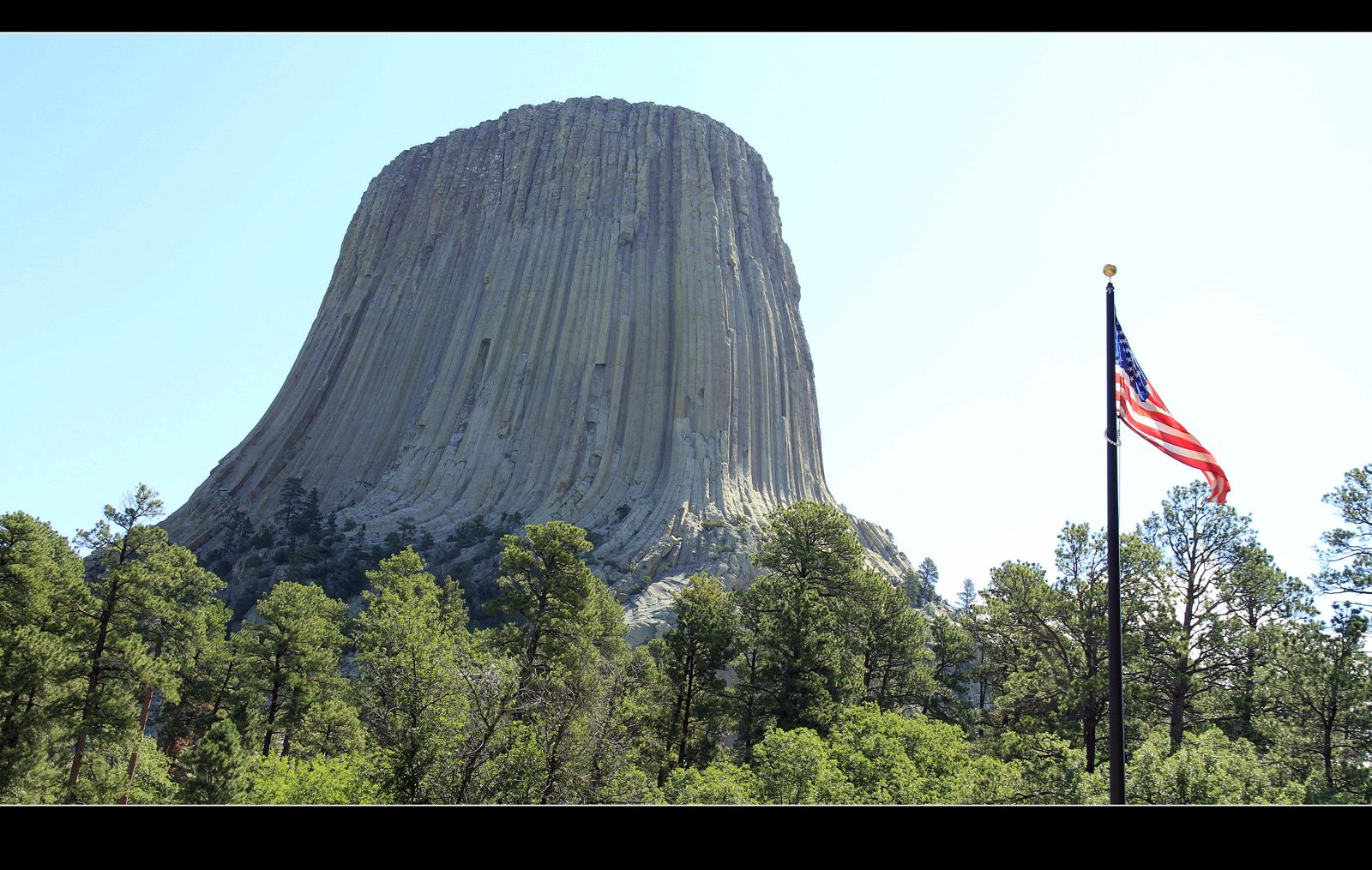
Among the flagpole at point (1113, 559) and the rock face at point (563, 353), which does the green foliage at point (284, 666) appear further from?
the rock face at point (563, 353)

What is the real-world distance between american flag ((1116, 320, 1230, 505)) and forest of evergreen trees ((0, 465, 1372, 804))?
7025 mm

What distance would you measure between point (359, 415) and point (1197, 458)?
6675 centimetres

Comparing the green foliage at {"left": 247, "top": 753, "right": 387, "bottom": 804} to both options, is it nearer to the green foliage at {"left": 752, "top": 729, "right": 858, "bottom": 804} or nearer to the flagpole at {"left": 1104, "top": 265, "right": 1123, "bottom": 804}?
the green foliage at {"left": 752, "top": 729, "right": 858, "bottom": 804}

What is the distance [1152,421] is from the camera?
940cm

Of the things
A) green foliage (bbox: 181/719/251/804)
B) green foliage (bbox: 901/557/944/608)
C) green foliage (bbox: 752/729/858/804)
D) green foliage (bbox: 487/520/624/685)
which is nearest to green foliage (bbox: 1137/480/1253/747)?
green foliage (bbox: 752/729/858/804)

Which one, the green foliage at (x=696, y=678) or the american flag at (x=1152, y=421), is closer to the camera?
the american flag at (x=1152, y=421)

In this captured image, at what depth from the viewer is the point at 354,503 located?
64375 millimetres

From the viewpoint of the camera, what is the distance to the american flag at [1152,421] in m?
9.22

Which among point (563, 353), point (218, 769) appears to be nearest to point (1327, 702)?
point (218, 769)

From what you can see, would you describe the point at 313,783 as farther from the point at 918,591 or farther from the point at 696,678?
the point at 918,591

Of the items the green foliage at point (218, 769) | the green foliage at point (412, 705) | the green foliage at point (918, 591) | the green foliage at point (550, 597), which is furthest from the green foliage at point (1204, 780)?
the green foliage at point (918, 591)

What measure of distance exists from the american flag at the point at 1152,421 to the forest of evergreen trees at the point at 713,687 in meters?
7.03

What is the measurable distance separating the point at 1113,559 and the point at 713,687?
16.9 metres
